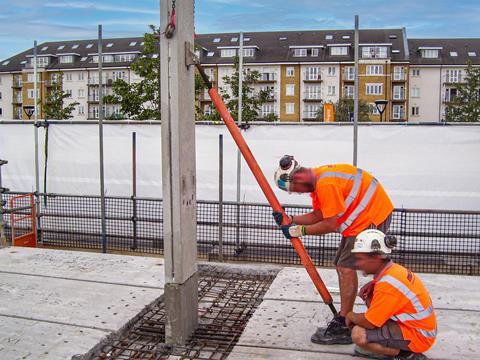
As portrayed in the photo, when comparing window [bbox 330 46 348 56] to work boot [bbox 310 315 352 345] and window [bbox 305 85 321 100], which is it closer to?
window [bbox 305 85 321 100]

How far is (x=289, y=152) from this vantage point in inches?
379

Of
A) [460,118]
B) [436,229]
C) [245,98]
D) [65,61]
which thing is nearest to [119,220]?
[436,229]

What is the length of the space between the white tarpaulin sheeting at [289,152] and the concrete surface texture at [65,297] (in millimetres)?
2834

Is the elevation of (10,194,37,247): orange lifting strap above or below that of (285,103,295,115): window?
below

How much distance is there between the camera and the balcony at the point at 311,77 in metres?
57.0

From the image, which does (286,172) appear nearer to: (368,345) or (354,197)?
(354,197)

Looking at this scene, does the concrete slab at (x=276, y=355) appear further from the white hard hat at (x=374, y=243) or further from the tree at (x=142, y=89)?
the tree at (x=142, y=89)

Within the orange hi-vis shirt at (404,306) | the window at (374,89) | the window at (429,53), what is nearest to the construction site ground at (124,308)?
the orange hi-vis shirt at (404,306)

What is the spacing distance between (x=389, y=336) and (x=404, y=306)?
277mm

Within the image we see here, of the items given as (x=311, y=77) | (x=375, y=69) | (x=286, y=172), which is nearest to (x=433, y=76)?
(x=375, y=69)

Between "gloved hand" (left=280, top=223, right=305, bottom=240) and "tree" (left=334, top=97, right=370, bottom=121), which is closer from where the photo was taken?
"gloved hand" (left=280, top=223, right=305, bottom=240)

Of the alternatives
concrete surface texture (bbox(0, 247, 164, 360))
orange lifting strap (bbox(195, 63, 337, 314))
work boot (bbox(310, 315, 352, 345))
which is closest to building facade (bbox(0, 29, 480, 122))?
concrete surface texture (bbox(0, 247, 164, 360))

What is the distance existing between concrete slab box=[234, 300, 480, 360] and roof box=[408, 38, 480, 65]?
56388mm

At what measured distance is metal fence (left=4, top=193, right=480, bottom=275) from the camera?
840cm
